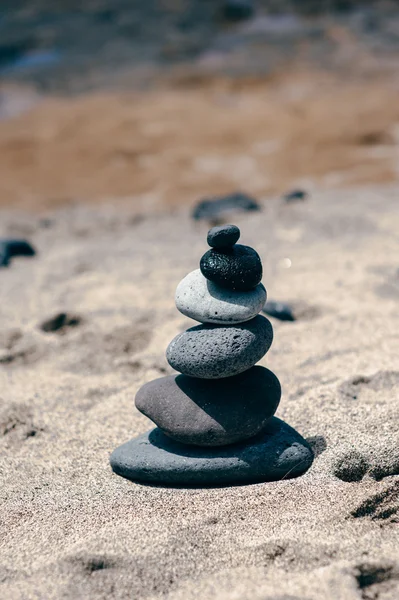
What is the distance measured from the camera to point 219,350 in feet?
9.34

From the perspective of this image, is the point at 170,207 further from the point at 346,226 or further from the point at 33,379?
the point at 33,379

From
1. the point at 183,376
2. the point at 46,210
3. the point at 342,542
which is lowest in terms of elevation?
the point at 46,210

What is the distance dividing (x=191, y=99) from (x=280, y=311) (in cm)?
840

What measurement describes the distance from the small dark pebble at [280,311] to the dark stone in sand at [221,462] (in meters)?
1.44

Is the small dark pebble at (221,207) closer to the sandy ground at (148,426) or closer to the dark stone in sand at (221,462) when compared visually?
the sandy ground at (148,426)

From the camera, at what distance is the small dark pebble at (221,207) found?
671 cm

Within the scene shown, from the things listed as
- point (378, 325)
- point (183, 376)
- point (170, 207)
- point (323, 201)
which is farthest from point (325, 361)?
point (170, 207)

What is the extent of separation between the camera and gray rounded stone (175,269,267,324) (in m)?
2.89

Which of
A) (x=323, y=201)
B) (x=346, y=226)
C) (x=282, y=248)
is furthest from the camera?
(x=323, y=201)

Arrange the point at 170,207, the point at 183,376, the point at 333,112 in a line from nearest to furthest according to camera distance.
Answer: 1. the point at 183,376
2. the point at 170,207
3. the point at 333,112

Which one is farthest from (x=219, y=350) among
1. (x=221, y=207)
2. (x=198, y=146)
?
(x=198, y=146)

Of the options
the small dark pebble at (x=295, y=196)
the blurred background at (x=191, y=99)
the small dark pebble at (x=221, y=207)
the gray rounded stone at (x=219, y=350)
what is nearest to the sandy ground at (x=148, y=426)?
the gray rounded stone at (x=219, y=350)

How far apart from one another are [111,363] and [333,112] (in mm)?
7703

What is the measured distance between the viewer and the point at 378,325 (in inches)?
163
